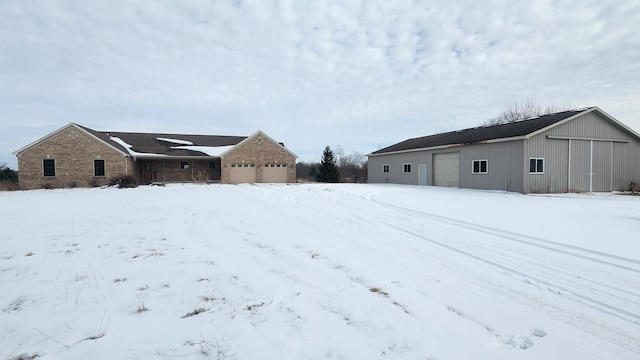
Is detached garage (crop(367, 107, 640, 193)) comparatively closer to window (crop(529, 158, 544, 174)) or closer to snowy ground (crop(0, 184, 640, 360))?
window (crop(529, 158, 544, 174))

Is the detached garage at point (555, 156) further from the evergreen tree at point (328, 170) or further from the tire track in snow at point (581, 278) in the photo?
the evergreen tree at point (328, 170)

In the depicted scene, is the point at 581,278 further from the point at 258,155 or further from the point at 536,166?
the point at 258,155

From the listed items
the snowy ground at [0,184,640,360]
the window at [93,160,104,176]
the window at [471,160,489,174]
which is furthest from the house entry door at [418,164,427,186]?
the window at [93,160,104,176]

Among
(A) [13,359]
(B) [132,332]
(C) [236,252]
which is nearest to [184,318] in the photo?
(B) [132,332]

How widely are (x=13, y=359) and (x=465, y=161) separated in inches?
898

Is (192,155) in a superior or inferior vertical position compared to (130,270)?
superior

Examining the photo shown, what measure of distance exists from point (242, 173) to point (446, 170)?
59.3 feet

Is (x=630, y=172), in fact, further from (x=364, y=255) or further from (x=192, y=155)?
(x=192, y=155)

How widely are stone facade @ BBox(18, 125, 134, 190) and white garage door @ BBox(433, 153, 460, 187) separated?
2501 centimetres

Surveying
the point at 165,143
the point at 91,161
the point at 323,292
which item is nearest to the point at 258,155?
the point at 165,143

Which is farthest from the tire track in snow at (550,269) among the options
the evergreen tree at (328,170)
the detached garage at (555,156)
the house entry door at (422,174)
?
the evergreen tree at (328,170)

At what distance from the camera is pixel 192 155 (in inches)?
1184

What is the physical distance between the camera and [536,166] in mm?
17797

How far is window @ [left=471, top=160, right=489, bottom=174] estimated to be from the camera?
1990 cm
